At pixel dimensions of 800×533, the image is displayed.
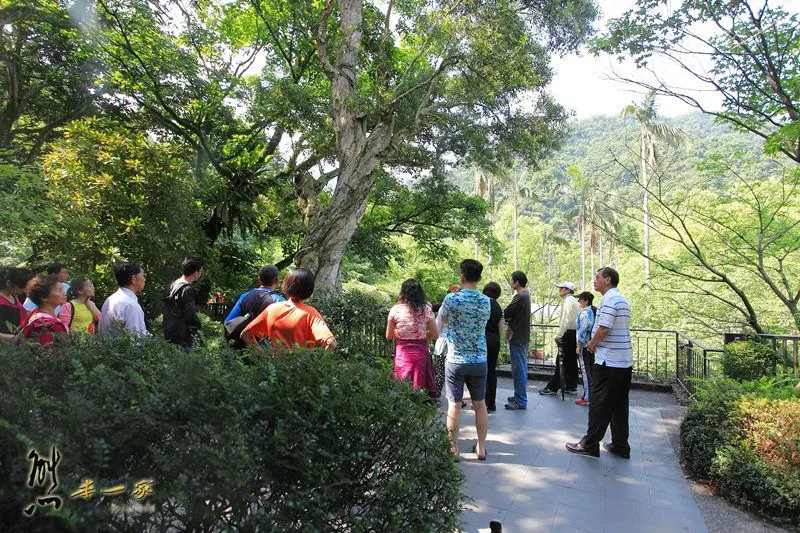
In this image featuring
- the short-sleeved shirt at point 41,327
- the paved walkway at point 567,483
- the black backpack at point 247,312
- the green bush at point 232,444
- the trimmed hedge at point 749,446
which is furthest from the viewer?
the black backpack at point 247,312

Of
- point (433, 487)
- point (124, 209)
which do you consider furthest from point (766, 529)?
point (124, 209)

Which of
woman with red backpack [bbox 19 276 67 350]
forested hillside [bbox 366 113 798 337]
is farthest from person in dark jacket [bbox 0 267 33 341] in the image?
forested hillside [bbox 366 113 798 337]

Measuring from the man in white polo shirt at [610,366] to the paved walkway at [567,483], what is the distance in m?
0.28

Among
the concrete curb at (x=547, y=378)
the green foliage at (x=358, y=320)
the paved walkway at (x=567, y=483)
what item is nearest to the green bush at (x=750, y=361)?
the concrete curb at (x=547, y=378)

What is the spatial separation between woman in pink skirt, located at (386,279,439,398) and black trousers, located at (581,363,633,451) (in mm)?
1721

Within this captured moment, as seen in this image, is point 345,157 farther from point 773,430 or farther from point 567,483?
point 773,430

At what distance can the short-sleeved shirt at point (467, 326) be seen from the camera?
14.3ft

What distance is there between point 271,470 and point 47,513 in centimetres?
70

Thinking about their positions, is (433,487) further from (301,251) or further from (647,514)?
(301,251)

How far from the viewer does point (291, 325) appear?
318 cm

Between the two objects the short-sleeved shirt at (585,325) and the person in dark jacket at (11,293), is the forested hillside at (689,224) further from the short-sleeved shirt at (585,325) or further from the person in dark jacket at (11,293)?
the person in dark jacket at (11,293)

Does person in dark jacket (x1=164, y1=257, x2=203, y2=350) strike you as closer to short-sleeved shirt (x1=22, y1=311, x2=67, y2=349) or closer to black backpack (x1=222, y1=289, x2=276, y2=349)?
black backpack (x1=222, y1=289, x2=276, y2=349)

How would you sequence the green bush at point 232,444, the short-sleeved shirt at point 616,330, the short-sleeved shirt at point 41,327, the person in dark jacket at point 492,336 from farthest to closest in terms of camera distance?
the person in dark jacket at point 492,336 < the short-sleeved shirt at point 616,330 < the short-sleeved shirt at point 41,327 < the green bush at point 232,444

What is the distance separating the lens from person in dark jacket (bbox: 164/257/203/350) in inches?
189
